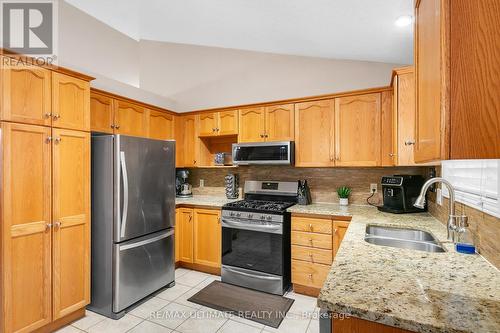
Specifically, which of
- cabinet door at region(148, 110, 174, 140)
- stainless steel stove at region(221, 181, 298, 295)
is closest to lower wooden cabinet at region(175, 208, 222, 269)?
stainless steel stove at region(221, 181, 298, 295)

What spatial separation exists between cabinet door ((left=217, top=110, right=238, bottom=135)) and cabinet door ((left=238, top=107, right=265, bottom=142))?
89 mm

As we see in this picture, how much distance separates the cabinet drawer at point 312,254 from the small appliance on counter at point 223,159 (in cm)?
155

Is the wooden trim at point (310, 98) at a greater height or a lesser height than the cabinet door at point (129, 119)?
greater

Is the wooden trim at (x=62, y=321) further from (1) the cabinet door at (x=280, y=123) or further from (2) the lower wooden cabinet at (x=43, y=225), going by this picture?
(1) the cabinet door at (x=280, y=123)

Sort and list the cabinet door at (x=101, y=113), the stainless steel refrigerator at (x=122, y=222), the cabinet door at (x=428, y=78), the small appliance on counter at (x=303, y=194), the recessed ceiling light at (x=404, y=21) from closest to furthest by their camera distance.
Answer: the cabinet door at (x=428, y=78)
the recessed ceiling light at (x=404, y=21)
the stainless steel refrigerator at (x=122, y=222)
the cabinet door at (x=101, y=113)
the small appliance on counter at (x=303, y=194)

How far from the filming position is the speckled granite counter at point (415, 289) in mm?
702

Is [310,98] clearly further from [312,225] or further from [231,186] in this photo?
[231,186]

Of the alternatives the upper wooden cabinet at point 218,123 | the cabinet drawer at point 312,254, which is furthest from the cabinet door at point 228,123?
the cabinet drawer at point 312,254

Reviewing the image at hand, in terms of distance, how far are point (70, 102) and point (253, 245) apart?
7.19 feet

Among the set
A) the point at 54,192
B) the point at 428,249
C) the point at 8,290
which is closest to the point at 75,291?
the point at 8,290

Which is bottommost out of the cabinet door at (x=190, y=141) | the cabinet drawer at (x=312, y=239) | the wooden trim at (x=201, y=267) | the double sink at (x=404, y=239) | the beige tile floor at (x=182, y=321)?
the beige tile floor at (x=182, y=321)

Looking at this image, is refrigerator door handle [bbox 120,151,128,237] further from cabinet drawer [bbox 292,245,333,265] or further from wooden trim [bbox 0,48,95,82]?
cabinet drawer [bbox 292,245,333,265]

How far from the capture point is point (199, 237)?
3.11m

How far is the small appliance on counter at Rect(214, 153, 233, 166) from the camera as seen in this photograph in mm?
3529
